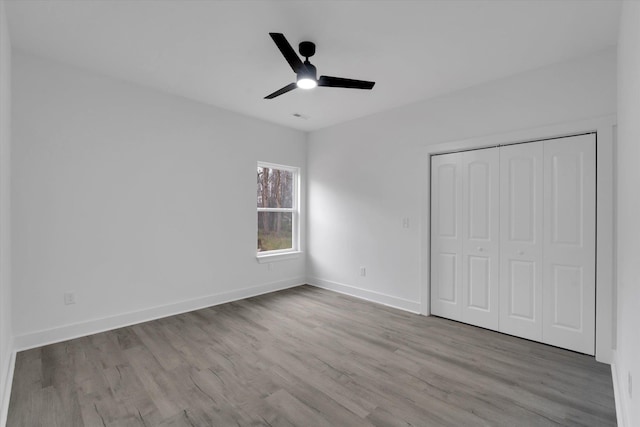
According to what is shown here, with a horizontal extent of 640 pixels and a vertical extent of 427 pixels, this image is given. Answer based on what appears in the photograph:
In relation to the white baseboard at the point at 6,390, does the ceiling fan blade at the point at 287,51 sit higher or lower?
higher

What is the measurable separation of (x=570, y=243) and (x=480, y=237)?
777 mm

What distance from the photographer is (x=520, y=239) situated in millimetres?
3102

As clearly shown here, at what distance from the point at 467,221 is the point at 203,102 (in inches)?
142

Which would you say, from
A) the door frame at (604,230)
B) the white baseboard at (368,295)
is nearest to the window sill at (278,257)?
the white baseboard at (368,295)

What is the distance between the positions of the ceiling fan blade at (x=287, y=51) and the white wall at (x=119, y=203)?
2140mm

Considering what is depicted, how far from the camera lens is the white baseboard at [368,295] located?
3936 mm

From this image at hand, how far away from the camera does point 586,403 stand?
6.76 ft

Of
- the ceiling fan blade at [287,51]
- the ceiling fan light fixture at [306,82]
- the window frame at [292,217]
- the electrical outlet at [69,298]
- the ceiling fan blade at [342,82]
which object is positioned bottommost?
the electrical outlet at [69,298]

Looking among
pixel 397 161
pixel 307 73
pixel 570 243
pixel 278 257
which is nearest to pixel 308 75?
pixel 307 73

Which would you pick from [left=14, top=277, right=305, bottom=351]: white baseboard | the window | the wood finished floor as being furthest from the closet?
Result: [left=14, top=277, right=305, bottom=351]: white baseboard

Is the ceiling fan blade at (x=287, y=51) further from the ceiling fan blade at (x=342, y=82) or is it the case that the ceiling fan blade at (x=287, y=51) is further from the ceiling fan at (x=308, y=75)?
the ceiling fan blade at (x=342, y=82)

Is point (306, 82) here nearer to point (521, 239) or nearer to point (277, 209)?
point (521, 239)

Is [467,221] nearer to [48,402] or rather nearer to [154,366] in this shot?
[154,366]

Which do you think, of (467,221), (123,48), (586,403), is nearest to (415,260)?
(467,221)
